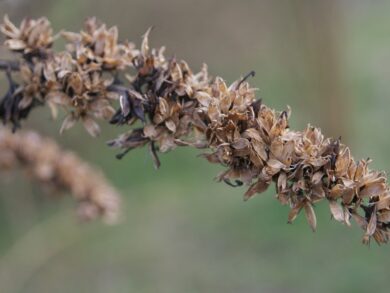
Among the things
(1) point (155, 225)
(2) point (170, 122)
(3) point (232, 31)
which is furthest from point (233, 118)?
(3) point (232, 31)

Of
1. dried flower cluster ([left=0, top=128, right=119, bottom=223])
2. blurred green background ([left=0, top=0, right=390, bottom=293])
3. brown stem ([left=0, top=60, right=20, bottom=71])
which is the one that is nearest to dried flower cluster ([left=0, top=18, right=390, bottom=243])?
brown stem ([left=0, top=60, right=20, bottom=71])

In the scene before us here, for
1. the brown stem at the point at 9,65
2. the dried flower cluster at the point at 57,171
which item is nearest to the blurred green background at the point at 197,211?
the dried flower cluster at the point at 57,171

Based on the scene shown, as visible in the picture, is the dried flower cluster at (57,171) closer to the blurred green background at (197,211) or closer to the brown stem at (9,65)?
the blurred green background at (197,211)

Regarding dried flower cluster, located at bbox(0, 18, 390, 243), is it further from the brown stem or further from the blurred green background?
the blurred green background

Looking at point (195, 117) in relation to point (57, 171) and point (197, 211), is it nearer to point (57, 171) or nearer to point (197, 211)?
point (57, 171)

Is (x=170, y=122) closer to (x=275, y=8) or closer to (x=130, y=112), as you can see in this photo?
(x=130, y=112)
